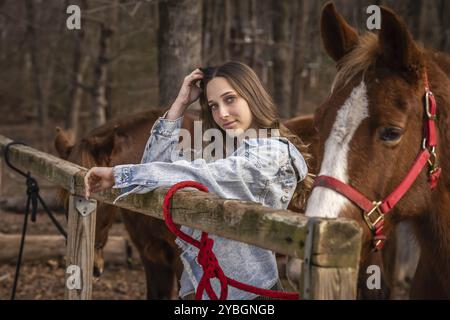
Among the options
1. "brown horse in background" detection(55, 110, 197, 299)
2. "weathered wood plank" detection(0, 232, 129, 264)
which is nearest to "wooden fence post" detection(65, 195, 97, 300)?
"brown horse in background" detection(55, 110, 197, 299)

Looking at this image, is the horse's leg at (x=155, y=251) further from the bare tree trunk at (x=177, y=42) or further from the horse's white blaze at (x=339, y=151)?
the horse's white blaze at (x=339, y=151)

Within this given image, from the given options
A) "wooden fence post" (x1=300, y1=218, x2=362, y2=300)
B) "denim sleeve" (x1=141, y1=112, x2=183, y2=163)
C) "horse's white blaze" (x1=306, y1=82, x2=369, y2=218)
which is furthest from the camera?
"denim sleeve" (x1=141, y1=112, x2=183, y2=163)

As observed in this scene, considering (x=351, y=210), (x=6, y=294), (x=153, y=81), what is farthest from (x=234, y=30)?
(x=351, y=210)

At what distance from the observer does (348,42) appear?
8.32 feet

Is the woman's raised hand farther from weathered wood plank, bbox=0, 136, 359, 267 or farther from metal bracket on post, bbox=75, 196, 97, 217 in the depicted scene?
metal bracket on post, bbox=75, 196, 97, 217

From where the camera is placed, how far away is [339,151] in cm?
213

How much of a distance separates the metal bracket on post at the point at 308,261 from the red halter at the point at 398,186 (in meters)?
0.59

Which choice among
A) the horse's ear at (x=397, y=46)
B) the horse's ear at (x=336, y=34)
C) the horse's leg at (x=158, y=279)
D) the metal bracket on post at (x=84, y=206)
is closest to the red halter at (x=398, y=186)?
the horse's ear at (x=397, y=46)

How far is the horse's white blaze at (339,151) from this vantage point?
198cm

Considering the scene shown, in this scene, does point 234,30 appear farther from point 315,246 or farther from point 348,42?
point 315,246

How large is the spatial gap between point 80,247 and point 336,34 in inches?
66.0

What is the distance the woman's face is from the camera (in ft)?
8.21

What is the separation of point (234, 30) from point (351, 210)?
9.72 metres

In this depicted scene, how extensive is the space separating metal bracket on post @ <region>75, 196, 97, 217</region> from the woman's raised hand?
0.70 metres
